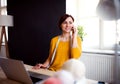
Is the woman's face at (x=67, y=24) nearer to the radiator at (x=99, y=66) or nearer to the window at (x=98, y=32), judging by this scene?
the window at (x=98, y=32)

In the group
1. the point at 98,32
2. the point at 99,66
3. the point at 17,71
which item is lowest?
the point at 99,66

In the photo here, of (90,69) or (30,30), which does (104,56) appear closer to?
(90,69)

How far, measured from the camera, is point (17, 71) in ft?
2.88

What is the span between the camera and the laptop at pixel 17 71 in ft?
2.70

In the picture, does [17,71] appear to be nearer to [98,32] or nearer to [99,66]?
[98,32]

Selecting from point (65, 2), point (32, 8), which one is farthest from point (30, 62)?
point (65, 2)

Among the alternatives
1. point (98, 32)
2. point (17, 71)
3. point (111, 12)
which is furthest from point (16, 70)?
point (111, 12)

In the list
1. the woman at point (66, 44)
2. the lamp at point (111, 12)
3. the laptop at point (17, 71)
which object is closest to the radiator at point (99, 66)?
the woman at point (66, 44)

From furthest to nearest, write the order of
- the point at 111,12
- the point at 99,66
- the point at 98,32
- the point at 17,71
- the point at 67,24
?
1. the point at 99,66
2. the point at 67,24
3. the point at 98,32
4. the point at 17,71
5. the point at 111,12

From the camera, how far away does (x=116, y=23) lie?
1.03 feet

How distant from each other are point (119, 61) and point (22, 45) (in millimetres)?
3365

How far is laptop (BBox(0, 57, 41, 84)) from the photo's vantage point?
824mm

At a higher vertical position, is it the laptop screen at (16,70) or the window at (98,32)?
the window at (98,32)

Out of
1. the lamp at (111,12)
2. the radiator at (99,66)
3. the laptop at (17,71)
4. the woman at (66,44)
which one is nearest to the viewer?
the lamp at (111,12)
